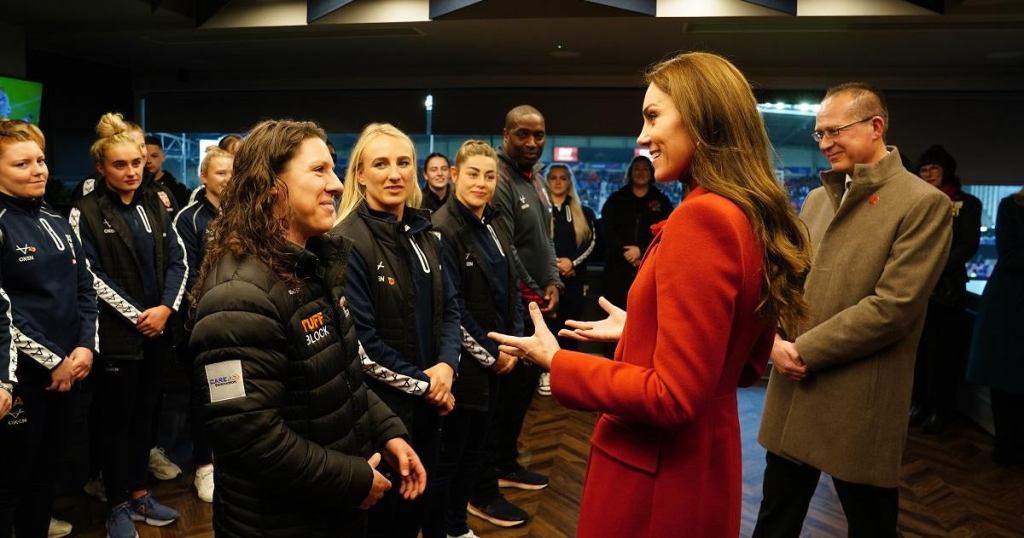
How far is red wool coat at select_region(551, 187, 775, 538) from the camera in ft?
3.60

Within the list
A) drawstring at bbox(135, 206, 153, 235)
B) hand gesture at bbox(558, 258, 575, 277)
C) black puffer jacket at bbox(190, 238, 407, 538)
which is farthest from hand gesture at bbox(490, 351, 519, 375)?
hand gesture at bbox(558, 258, 575, 277)

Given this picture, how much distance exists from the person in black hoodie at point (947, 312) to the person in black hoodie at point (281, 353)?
155 inches

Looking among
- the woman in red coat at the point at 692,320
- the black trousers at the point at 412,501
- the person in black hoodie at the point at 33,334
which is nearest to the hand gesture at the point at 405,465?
the black trousers at the point at 412,501

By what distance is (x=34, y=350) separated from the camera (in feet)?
7.72

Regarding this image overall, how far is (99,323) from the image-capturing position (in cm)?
289

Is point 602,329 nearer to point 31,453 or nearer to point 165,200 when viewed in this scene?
point 31,453

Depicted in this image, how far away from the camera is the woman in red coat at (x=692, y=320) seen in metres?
1.10

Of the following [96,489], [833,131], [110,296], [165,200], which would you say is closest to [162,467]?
[96,489]

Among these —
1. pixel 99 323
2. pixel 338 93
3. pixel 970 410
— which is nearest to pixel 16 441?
pixel 99 323

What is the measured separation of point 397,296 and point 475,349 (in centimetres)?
60

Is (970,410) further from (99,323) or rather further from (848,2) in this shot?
(99,323)

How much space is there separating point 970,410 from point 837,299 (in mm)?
3370

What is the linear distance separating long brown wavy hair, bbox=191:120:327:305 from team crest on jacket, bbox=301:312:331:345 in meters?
0.08

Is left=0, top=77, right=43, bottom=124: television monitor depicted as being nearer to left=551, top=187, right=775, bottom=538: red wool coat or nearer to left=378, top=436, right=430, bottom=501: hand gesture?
left=378, top=436, right=430, bottom=501: hand gesture
